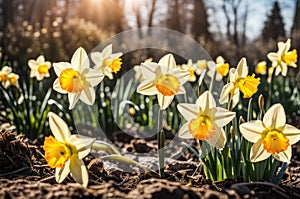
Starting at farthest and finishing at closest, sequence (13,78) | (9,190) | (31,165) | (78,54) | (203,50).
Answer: (203,50) → (13,78) → (31,165) → (78,54) → (9,190)

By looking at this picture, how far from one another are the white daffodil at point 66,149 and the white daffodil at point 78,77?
0.29 metres

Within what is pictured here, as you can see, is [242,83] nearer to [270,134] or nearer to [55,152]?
[270,134]

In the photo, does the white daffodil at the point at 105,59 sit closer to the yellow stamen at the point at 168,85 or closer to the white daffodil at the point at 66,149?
the yellow stamen at the point at 168,85

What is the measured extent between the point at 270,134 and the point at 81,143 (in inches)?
33.4

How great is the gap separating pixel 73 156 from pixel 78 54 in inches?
22.0

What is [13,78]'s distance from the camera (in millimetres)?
3705

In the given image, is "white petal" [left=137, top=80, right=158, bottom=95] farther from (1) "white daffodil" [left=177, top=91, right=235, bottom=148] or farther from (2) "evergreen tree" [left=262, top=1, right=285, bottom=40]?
(2) "evergreen tree" [left=262, top=1, right=285, bottom=40]

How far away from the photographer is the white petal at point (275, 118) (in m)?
1.79

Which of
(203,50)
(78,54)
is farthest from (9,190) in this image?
(203,50)

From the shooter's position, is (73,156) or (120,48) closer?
(73,156)

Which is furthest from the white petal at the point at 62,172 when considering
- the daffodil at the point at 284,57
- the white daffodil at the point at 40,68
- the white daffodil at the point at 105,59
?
the white daffodil at the point at 40,68

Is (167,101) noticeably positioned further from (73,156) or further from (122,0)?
(122,0)

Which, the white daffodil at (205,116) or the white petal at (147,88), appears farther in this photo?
the white petal at (147,88)

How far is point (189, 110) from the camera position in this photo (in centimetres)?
184
